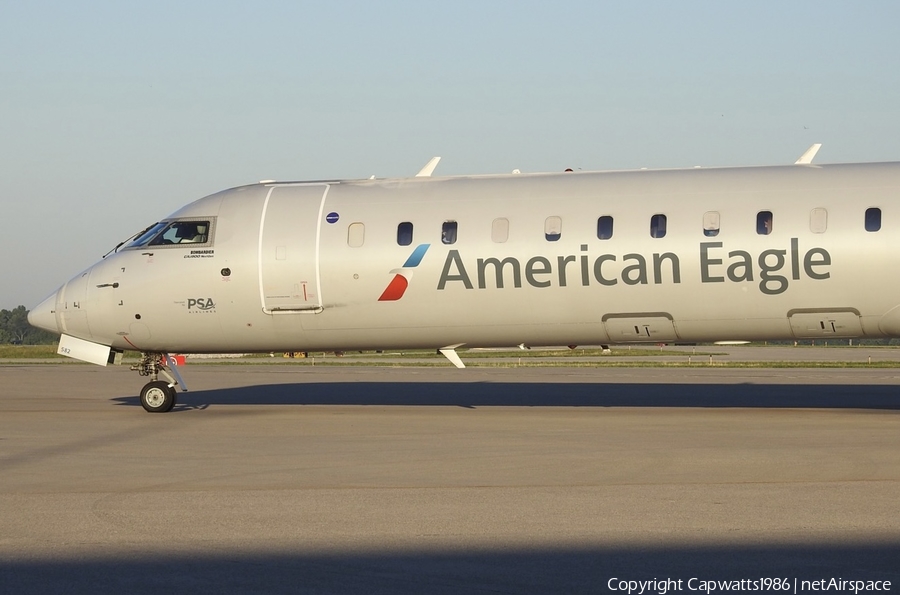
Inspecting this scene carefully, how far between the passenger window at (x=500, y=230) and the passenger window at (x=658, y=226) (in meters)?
2.71

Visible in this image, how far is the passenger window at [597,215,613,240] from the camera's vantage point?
1952 centimetres

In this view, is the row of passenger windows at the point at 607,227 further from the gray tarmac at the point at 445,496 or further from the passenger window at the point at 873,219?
the gray tarmac at the point at 445,496

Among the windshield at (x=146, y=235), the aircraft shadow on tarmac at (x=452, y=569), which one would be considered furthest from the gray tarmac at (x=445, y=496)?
the windshield at (x=146, y=235)

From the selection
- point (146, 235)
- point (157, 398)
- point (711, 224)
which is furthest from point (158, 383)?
point (711, 224)

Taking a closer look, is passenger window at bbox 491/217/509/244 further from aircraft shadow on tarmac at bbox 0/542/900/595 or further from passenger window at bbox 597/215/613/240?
aircraft shadow on tarmac at bbox 0/542/900/595

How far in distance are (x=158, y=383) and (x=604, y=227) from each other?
992cm

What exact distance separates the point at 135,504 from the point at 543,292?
33.9 feet

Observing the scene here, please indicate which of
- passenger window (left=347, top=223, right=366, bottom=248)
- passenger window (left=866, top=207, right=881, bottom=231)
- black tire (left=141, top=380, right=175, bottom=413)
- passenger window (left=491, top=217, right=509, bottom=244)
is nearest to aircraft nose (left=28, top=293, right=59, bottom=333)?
black tire (left=141, top=380, right=175, bottom=413)

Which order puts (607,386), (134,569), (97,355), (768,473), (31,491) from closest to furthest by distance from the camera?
(134,569)
(31,491)
(768,473)
(97,355)
(607,386)

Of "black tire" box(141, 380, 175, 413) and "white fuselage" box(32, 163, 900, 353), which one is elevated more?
"white fuselage" box(32, 163, 900, 353)

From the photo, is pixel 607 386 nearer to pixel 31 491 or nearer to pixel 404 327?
pixel 404 327

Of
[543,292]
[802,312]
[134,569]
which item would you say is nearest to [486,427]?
[543,292]

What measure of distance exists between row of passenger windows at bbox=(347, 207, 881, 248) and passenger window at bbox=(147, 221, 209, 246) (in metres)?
3.23

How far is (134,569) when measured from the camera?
26.4 feet
